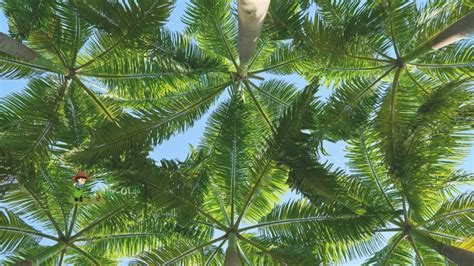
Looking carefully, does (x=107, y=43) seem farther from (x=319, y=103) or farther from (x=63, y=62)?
(x=319, y=103)

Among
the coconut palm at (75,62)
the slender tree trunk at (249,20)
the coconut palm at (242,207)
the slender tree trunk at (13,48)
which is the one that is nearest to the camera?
the slender tree trunk at (249,20)

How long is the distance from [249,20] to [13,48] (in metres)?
2.70

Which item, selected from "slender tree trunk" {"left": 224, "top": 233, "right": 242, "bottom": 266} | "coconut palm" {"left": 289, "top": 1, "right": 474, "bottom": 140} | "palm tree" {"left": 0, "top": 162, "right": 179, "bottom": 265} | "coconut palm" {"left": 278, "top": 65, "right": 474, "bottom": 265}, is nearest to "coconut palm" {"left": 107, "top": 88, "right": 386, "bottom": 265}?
"slender tree trunk" {"left": 224, "top": 233, "right": 242, "bottom": 266}

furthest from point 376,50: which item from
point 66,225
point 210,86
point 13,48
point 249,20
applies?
point 66,225

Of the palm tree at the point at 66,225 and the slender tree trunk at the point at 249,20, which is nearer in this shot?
the slender tree trunk at the point at 249,20

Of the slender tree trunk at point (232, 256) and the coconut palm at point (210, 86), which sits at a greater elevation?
the coconut palm at point (210, 86)

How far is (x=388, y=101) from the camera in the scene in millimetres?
8141

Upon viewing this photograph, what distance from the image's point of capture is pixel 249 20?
17.2ft

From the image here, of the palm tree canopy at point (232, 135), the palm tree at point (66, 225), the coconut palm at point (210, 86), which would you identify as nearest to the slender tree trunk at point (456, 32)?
the palm tree canopy at point (232, 135)

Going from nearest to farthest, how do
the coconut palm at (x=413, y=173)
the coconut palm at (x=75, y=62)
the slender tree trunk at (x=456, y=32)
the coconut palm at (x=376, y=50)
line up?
1. the slender tree trunk at (x=456, y=32)
2. the coconut palm at (x=413, y=173)
3. the coconut palm at (x=75, y=62)
4. the coconut palm at (x=376, y=50)

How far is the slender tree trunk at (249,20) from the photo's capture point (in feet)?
16.4

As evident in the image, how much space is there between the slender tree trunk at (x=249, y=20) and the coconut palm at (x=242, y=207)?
3.70ft

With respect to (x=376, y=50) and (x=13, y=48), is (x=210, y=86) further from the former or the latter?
(x=13, y=48)

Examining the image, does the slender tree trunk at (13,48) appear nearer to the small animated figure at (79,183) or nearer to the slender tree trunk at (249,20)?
the small animated figure at (79,183)
